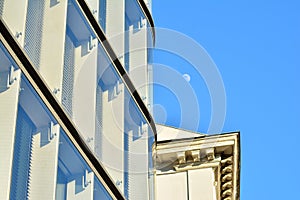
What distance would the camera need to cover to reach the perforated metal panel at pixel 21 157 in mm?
10461

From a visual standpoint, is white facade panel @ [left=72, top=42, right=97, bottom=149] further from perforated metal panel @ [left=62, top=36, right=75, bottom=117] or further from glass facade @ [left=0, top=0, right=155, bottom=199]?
perforated metal panel @ [left=62, top=36, right=75, bottom=117]

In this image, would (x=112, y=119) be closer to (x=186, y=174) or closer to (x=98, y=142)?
(x=98, y=142)

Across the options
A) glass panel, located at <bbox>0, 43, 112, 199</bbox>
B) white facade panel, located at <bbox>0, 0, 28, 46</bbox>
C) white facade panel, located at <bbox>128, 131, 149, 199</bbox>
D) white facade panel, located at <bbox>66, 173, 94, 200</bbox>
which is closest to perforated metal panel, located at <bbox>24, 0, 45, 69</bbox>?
white facade panel, located at <bbox>0, 0, 28, 46</bbox>

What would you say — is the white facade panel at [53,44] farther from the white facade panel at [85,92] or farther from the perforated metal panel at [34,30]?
the white facade panel at [85,92]

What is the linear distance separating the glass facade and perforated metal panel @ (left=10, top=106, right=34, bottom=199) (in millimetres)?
12

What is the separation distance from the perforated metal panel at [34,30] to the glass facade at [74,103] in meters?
0.02

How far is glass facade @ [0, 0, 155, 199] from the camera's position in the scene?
11.0m

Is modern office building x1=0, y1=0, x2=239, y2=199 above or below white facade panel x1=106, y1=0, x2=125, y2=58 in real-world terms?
below

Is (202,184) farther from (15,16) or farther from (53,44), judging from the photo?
(15,16)

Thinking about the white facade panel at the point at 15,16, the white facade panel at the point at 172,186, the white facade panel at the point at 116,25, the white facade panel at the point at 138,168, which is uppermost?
the white facade panel at the point at 172,186

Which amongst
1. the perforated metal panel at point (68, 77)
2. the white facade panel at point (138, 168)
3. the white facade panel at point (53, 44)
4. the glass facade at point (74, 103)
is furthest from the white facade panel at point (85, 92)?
the white facade panel at point (138, 168)

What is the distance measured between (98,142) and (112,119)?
0.88 m

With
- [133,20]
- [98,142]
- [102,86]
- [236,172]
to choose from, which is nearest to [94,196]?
[98,142]

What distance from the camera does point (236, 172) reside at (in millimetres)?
35406
